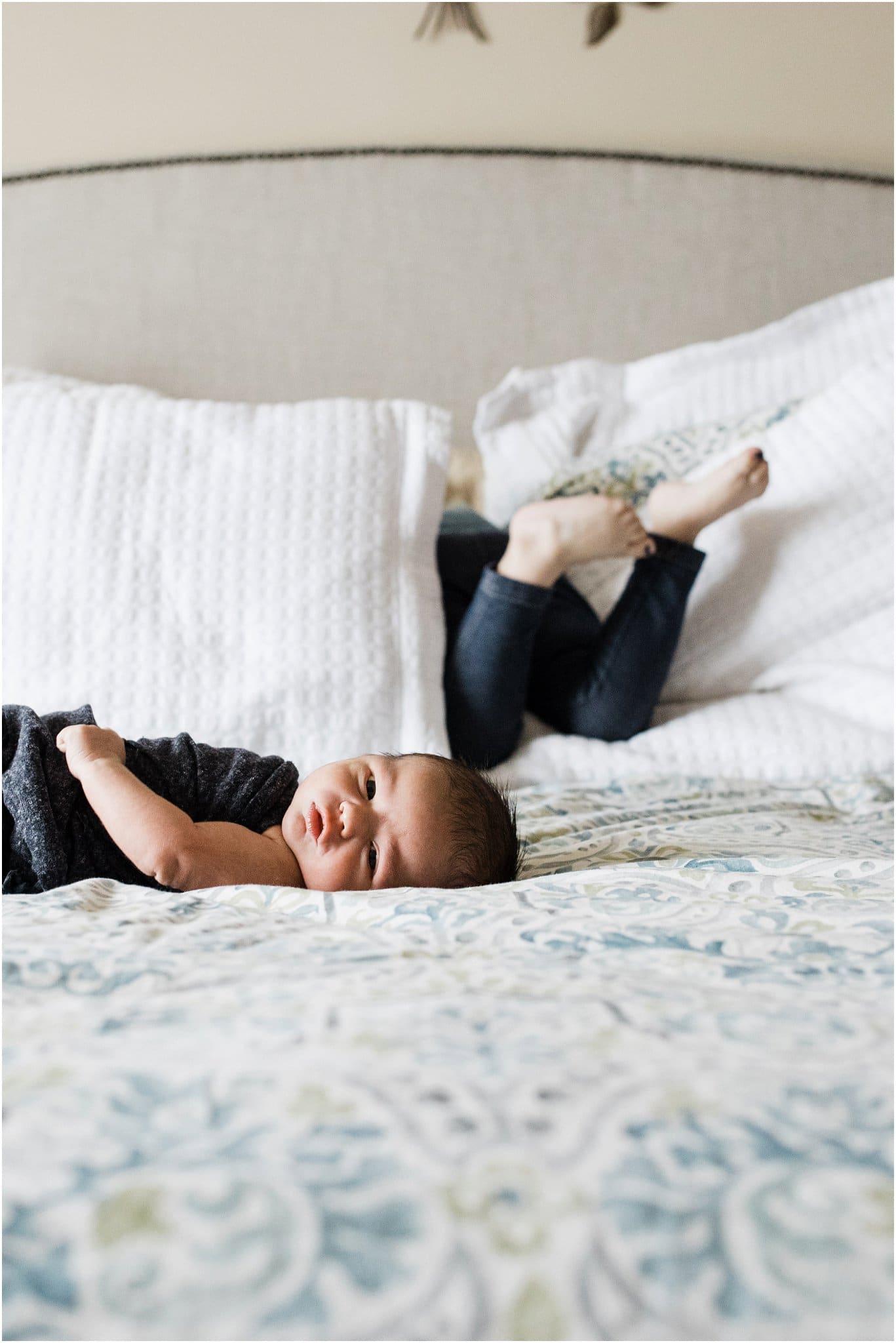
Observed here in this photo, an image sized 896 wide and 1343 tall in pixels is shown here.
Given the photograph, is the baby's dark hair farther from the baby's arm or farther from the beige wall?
the beige wall

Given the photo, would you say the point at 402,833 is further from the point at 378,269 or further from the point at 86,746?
the point at 378,269

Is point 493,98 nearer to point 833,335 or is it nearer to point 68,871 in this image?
point 833,335

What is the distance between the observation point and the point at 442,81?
1.79m

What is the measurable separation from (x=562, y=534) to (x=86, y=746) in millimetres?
652

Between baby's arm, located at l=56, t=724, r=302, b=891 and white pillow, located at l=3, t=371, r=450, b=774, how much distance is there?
0.85ft

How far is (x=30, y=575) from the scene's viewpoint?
1.17 m

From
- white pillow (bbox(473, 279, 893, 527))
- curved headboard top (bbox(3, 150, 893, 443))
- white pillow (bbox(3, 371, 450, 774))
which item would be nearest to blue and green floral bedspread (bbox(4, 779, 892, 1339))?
white pillow (bbox(3, 371, 450, 774))

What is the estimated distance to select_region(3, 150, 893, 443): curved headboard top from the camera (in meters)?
1.74

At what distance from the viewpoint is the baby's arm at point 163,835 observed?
0.78 m

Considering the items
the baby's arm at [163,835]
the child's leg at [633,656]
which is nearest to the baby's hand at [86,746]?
the baby's arm at [163,835]

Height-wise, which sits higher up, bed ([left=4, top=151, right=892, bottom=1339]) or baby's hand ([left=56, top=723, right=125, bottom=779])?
baby's hand ([left=56, top=723, right=125, bottom=779])

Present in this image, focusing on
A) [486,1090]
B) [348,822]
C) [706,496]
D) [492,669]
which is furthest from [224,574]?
[486,1090]

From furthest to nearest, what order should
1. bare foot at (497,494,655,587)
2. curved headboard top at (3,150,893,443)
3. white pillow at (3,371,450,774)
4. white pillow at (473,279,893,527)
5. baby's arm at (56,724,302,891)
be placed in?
curved headboard top at (3,150,893,443) < white pillow at (473,279,893,527) < bare foot at (497,494,655,587) < white pillow at (3,371,450,774) < baby's arm at (56,724,302,891)

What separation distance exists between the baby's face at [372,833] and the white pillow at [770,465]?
0.68 metres
